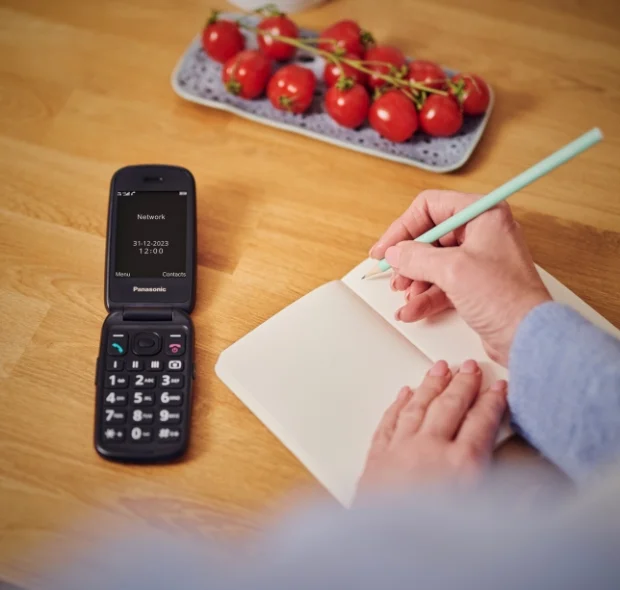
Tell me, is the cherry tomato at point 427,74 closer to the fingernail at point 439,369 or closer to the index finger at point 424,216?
the index finger at point 424,216

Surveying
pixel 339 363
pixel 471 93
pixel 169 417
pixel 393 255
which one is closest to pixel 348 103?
pixel 471 93

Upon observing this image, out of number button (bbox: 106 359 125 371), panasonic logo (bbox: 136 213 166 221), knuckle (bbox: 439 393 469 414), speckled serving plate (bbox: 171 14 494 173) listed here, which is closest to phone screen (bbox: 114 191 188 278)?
panasonic logo (bbox: 136 213 166 221)

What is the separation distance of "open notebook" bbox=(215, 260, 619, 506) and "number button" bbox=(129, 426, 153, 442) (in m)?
0.10

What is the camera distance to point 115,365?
719mm

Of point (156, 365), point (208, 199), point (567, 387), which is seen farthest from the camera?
point (208, 199)

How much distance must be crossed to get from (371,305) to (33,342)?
15.4 inches

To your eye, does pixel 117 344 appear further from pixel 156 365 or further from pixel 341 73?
pixel 341 73

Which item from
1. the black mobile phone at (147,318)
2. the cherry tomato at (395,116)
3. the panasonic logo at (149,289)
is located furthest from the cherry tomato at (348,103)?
the panasonic logo at (149,289)

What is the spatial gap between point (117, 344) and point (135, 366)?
0.03 m

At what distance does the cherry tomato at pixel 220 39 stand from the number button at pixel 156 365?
493 millimetres

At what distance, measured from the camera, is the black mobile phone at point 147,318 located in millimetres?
682

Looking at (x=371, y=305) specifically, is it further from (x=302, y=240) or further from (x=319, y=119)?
(x=319, y=119)

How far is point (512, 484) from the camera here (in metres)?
0.66

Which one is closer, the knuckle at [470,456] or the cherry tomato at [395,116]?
the knuckle at [470,456]
